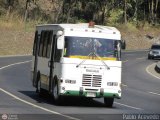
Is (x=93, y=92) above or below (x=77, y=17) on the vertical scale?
above

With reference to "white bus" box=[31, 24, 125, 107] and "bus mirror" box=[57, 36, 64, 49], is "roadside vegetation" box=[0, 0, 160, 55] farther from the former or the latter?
"bus mirror" box=[57, 36, 64, 49]

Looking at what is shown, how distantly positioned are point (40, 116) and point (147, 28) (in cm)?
8186

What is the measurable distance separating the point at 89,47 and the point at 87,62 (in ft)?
1.80

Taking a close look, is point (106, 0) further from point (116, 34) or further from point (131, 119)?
point (131, 119)

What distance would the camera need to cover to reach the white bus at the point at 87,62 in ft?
68.0

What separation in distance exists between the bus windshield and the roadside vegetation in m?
45.0

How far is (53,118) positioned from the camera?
16.0m

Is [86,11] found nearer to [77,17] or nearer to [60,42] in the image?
[77,17]

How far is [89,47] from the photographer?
68.9ft

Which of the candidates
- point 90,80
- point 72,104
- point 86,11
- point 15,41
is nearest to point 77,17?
point 86,11

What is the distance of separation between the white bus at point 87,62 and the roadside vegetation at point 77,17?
4492cm

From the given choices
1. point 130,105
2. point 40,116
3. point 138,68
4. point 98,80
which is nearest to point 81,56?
point 98,80

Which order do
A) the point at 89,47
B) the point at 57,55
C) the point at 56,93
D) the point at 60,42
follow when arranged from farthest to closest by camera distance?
the point at 57,55 < the point at 56,93 < the point at 89,47 < the point at 60,42

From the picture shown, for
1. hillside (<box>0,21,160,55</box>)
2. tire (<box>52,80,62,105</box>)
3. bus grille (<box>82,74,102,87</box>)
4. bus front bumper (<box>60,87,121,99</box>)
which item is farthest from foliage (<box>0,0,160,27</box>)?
bus front bumper (<box>60,87,121,99</box>)
